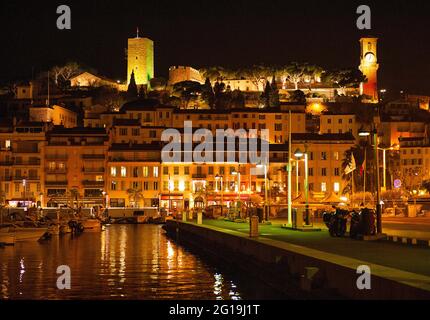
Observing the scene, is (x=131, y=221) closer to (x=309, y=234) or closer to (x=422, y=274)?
(x=309, y=234)

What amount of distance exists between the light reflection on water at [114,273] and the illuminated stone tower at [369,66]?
121998mm

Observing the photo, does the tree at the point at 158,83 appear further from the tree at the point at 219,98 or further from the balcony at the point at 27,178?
the balcony at the point at 27,178

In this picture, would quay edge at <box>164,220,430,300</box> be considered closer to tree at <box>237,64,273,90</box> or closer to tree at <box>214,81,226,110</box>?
tree at <box>214,81,226,110</box>

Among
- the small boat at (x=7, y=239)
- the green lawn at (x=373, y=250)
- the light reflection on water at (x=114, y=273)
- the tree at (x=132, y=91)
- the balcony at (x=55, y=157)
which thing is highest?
the tree at (x=132, y=91)

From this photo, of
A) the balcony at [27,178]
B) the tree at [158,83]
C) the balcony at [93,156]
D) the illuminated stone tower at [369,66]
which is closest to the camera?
the balcony at [27,178]

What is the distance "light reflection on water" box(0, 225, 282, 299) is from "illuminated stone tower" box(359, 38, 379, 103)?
12200cm

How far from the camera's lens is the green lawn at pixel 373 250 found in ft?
68.0

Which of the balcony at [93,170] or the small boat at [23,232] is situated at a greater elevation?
the balcony at [93,170]

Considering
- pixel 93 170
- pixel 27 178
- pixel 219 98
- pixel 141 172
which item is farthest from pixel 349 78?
pixel 27 178

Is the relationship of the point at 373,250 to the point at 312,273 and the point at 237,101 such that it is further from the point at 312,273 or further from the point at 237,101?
the point at 237,101

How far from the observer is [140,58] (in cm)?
17975

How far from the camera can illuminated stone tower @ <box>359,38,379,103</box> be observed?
166750 millimetres

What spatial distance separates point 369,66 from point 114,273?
487 feet

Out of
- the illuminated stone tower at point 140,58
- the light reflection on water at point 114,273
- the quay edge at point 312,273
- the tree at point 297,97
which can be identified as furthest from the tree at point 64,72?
the quay edge at point 312,273
